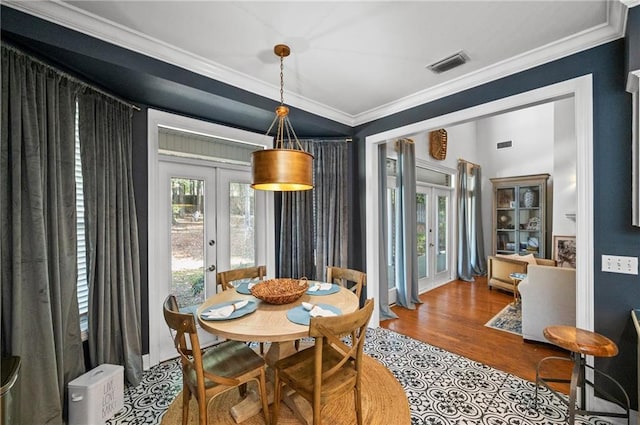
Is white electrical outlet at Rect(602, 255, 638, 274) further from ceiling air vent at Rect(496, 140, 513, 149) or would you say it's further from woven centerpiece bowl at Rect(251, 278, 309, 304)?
ceiling air vent at Rect(496, 140, 513, 149)

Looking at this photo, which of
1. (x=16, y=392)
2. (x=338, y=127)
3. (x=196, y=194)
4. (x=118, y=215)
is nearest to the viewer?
(x=16, y=392)

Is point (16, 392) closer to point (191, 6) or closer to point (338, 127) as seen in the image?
point (191, 6)

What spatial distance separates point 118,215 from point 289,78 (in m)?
1.90

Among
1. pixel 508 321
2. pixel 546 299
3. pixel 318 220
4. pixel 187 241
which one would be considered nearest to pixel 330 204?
pixel 318 220

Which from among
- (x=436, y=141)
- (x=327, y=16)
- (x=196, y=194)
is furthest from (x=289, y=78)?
(x=436, y=141)

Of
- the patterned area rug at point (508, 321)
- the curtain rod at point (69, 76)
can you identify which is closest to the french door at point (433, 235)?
the patterned area rug at point (508, 321)

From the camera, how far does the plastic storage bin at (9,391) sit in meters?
1.29

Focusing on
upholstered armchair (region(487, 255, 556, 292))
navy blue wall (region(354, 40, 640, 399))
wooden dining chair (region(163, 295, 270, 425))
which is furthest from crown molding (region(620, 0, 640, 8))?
upholstered armchair (region(487, 255, 556, 292))

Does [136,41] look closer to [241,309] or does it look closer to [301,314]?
[241,309]

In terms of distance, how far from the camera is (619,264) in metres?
1.87

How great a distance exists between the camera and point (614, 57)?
1.90 metres

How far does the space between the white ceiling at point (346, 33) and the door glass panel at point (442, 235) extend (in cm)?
348

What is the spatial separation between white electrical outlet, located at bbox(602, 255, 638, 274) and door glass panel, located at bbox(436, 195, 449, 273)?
3.67 metres

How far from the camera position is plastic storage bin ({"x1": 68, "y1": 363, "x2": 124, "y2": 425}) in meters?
1.82
